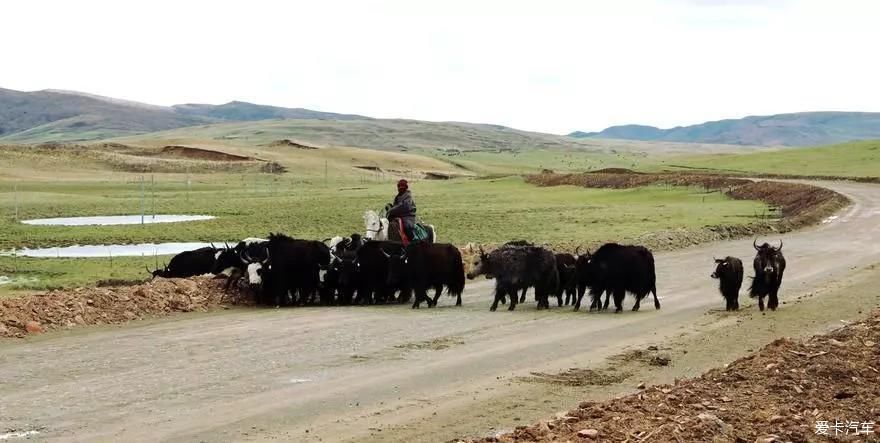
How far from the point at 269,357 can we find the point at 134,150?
9745cm

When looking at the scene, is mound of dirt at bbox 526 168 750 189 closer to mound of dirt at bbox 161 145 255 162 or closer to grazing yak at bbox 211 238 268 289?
mound of dirt at bbox 161 145 255 162

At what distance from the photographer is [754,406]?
28.8 feet

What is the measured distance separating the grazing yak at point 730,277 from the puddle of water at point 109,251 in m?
15.6

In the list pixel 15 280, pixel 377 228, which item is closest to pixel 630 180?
pixel 377 228

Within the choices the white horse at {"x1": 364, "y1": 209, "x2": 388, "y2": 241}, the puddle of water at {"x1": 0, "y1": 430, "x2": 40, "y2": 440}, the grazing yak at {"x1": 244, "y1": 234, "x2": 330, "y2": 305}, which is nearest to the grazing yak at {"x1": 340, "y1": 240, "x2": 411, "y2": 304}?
the grazing yak at {"x1": 244, "y1": 234, "x2": 330, "y2": 305}

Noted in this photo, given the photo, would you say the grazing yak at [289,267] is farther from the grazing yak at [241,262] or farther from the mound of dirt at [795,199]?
the mound of dirt at [795,199]

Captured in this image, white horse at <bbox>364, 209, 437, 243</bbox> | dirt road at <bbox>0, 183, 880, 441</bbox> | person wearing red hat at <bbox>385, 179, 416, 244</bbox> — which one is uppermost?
person wearing red hat at <bbox>385, 179, 416, 244</bbox>

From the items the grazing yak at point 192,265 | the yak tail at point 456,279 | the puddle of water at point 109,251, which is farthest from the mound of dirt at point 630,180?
the grazing yak at point 192,265

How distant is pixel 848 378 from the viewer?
978 cm

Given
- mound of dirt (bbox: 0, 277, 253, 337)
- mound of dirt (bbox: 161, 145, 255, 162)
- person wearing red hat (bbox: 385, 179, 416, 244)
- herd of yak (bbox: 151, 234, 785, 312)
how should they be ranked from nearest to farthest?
mound of dirt (bbox: 0, 277, 253, 337) < herd of yak (bbox: 151, 234, 785, 312) < person wearing red hat (bbox: 385, 179, 416, 244) < mound of dirt (bbox: 161, 145, 255, 162)

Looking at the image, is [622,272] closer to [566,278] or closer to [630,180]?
[566,278]

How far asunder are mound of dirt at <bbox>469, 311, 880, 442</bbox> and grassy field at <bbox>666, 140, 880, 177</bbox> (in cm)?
5894

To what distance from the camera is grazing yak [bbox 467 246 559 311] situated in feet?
56.3

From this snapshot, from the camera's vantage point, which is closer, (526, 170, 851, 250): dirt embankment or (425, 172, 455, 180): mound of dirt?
(526, 170, 851, 250): dirt embankment
